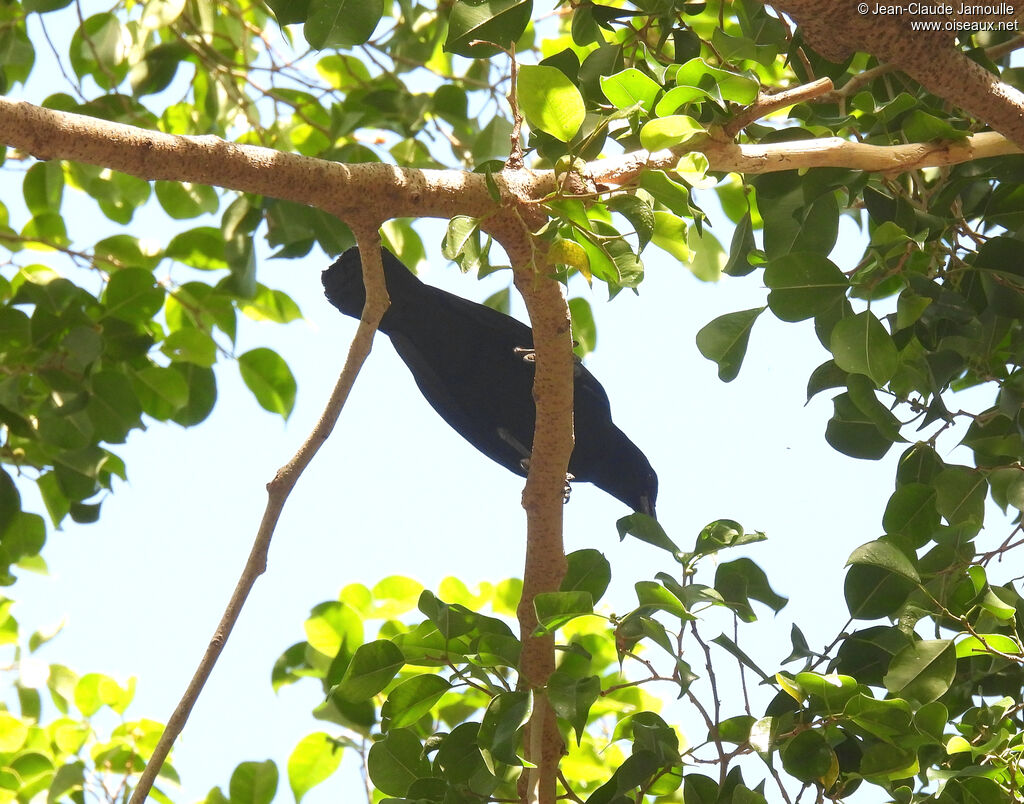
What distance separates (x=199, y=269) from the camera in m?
3.20

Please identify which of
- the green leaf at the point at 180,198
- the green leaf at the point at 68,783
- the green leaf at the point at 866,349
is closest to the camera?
the green leaf at the point at 866,349

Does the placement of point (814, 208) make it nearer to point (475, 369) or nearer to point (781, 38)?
point (781, 38)

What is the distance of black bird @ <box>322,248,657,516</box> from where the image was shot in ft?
9.47

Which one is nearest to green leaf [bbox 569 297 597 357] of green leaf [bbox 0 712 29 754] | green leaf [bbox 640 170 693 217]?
green leaf [bbox 640 170 693 217]

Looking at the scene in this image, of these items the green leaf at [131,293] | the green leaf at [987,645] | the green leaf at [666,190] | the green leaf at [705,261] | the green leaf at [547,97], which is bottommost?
the green leaf at [987,645]

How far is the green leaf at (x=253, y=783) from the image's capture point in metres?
1.97

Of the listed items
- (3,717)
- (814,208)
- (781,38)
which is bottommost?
(3,717)

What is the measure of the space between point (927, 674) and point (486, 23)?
55.2 inches

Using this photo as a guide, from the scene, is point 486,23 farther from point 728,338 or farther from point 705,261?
point 705,261

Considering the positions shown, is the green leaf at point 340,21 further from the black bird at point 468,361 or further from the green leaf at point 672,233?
the black bird at point 468,361

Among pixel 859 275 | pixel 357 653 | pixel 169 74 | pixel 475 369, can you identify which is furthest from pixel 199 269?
pixel 859 275

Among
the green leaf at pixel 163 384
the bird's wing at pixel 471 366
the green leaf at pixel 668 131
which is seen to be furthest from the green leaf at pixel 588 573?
the green leaf at pixel 163 384

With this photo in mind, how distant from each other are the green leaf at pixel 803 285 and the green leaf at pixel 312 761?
1253mm

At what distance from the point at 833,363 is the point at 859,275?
18cm
